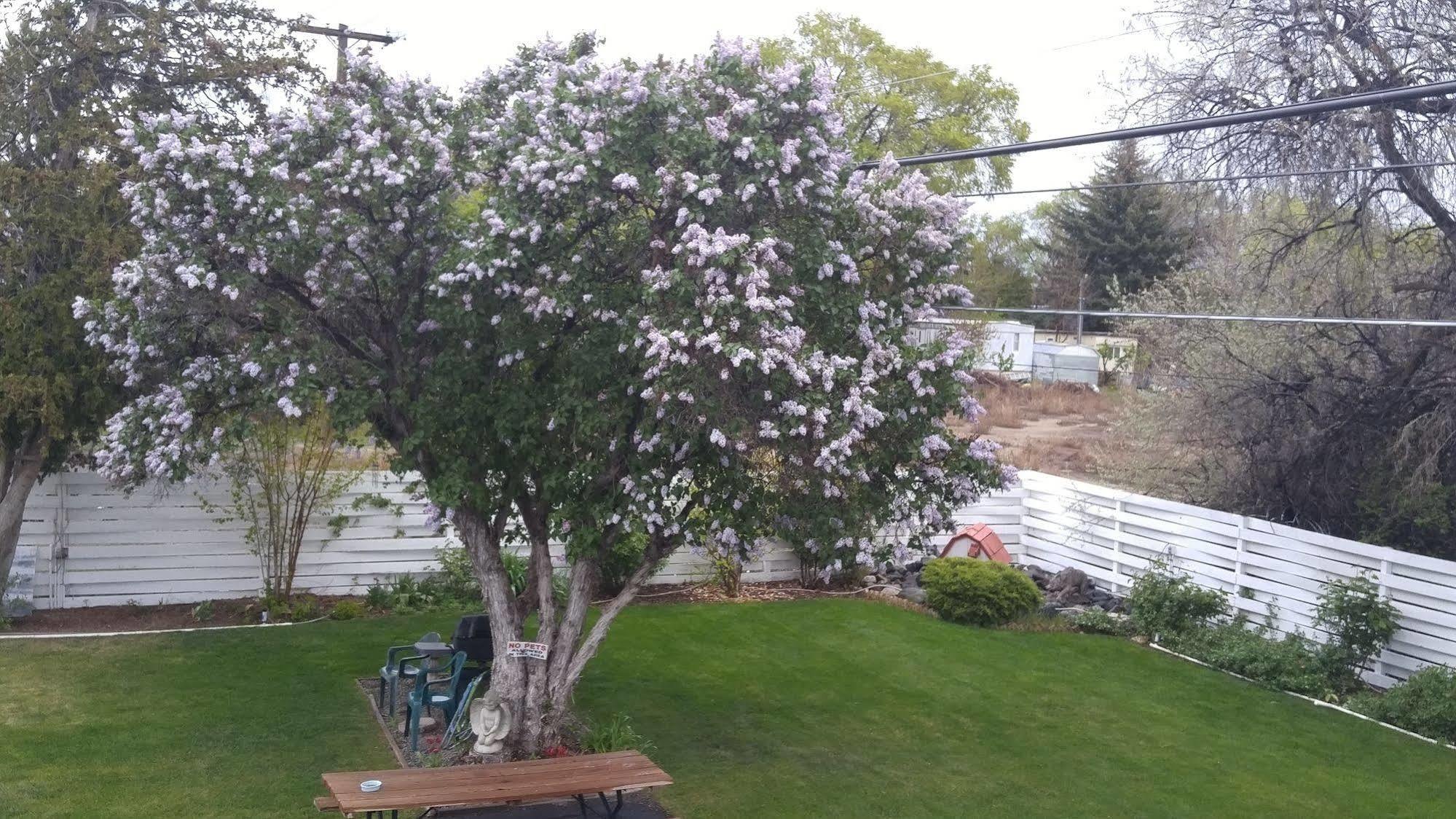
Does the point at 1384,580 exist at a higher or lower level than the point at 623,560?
higher

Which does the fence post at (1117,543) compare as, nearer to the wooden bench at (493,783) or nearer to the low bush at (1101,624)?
the low bush at (1101,624)

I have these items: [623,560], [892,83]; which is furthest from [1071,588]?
[892,83]

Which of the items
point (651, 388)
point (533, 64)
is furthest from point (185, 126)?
point (651, 388)

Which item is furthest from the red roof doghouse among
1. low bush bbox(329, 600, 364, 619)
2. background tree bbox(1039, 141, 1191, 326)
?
background tree bbox(1039, 141, 1191, 326)

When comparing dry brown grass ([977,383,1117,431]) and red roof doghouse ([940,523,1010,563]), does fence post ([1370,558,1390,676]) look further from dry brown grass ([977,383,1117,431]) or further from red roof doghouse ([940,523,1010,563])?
dry brown grass ([977,383,1117,431])

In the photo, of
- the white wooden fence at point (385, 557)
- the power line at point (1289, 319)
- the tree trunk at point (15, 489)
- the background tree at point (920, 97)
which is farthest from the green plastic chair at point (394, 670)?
the background tree at point (920, 97)

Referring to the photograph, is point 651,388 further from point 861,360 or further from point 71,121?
point 71,121

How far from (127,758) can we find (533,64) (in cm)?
515

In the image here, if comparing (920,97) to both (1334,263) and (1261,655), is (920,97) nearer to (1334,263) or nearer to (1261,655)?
(1334,263)

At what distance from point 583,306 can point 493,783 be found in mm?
2694

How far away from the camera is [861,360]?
7.44 m

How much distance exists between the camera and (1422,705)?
1003 centimetres

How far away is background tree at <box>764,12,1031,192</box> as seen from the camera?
1280 inches

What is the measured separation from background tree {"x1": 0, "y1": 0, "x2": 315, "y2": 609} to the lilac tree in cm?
270
